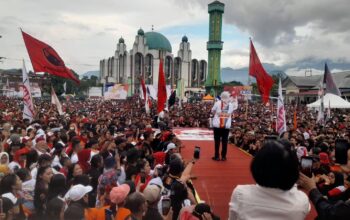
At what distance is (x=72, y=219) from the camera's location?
145 inches

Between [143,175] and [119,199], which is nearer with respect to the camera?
[119,199]

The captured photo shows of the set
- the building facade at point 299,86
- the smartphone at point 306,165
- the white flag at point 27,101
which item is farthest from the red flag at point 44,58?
the building facade at point 299,86

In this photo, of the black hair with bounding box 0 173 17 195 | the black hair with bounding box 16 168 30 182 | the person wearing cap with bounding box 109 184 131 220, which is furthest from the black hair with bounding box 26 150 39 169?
the person wearing cap with bounding box 109 184 131 220

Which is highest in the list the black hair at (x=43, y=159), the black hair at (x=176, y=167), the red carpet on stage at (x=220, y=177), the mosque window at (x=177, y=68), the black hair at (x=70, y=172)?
the mosque window at (x=177, y=68)

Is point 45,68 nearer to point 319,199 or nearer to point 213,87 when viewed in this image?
point 319,199

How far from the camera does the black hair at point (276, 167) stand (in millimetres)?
1901

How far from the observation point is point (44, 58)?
10.5m

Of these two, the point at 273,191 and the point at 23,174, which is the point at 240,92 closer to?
the point at 23,174

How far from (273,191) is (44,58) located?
992cm

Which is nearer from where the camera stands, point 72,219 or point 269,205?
Result: point 269,205

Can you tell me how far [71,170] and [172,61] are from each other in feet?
251

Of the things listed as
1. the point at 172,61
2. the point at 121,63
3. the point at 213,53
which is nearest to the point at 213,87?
the point at 213,53

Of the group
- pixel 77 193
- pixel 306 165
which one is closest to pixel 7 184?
pixel 77 193

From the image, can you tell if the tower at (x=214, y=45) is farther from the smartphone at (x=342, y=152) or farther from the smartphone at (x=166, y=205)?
the smartphone at (x=342, y=152)
